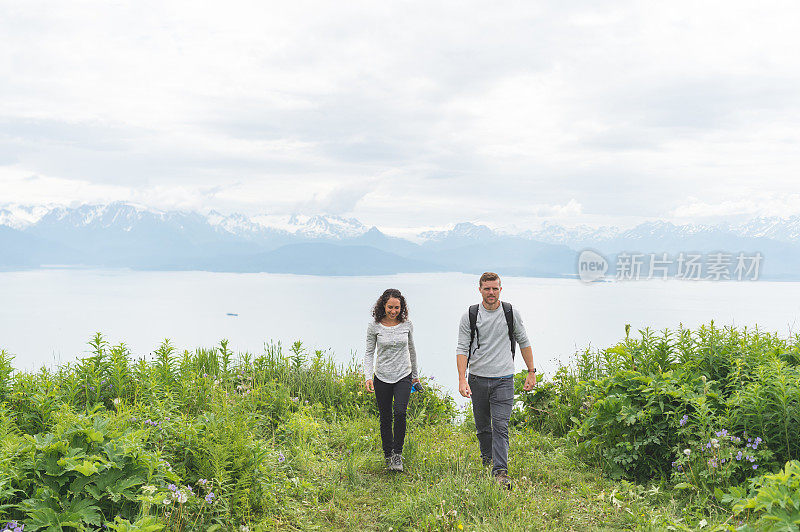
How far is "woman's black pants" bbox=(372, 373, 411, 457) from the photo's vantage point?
6.67 meters

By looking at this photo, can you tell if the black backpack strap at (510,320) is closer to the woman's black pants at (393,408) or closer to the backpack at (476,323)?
the backpack at (476,323)

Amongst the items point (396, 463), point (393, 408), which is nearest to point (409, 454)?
point (396, 463)

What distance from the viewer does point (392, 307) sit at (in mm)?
6645

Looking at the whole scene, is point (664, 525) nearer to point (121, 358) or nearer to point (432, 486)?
point (432, 486)

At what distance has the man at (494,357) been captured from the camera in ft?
20.9

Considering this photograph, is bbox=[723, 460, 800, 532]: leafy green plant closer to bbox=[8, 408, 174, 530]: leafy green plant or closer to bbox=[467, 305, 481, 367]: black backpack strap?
bbox=[467, 305, 481, 367]: black backpack strap

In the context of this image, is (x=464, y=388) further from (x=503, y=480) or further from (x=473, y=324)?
(x=503, y=480)

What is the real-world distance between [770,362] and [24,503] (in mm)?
7137

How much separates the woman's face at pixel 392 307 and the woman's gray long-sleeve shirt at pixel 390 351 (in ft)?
0.53

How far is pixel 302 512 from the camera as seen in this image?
5582 mm

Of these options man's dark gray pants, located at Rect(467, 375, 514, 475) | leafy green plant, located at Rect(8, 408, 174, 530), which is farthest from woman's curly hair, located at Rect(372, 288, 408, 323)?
leafy green plant, located at Rect(8, 408, 174, 530)

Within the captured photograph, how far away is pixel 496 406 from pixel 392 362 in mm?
1297

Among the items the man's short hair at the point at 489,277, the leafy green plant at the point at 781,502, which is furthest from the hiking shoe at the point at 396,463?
the leafy green plant at the point at 781,502

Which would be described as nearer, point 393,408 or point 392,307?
point 392,307
